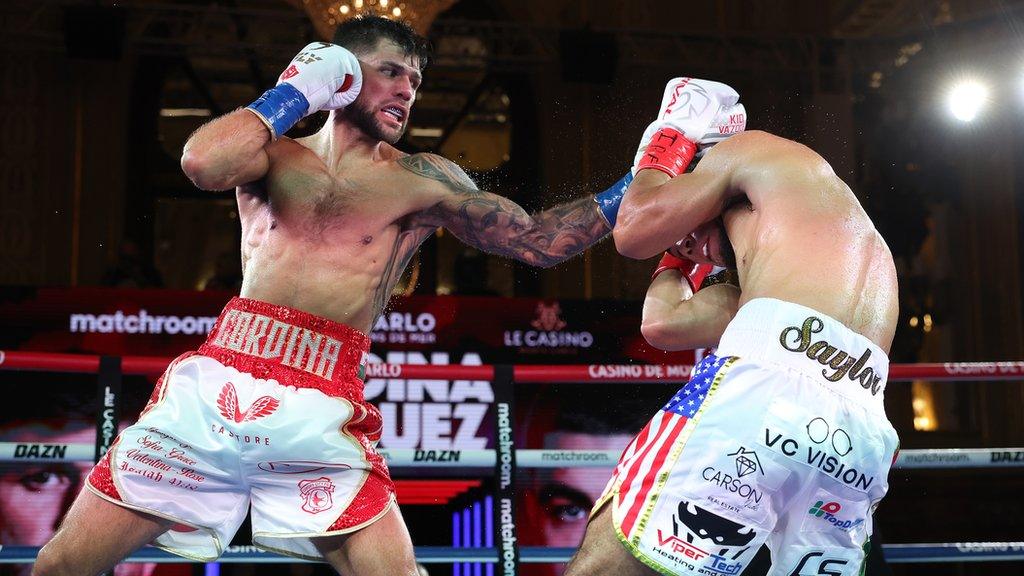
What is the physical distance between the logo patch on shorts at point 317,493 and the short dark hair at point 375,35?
1.02 m

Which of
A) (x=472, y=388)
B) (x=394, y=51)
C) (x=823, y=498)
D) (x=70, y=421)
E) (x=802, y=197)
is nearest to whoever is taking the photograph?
(x=823, y=498)

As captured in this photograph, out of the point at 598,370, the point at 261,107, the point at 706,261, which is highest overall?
the point at 261,107

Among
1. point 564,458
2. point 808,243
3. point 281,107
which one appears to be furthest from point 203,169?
point 564,458

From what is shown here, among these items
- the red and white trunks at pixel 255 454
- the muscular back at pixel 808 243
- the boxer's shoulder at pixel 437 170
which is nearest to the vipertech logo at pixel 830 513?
the muscular back at pixel 808 243

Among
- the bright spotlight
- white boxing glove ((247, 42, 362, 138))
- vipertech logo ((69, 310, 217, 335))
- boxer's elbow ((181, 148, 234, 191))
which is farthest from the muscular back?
the bright spotlight

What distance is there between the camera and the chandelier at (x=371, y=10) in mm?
4738

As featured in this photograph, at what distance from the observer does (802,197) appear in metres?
1.81

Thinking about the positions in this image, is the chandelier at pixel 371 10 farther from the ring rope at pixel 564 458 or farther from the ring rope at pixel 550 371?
the ring rope at pixel 564 458

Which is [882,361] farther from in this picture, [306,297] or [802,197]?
[306,297]

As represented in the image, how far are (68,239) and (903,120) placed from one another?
610 cm

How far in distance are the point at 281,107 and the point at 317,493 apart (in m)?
0.79

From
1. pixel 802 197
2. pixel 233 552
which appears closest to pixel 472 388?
pixel 233 552

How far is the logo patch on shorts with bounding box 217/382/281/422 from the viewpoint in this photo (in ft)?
6.68

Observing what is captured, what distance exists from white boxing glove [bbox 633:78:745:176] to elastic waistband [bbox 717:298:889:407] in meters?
0.37
